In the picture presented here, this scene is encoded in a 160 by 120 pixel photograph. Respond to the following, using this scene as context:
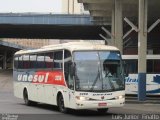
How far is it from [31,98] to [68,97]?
6.04m

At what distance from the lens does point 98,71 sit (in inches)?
824

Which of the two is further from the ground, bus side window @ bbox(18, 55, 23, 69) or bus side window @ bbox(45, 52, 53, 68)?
bus side window @ bbox(45, 52, 53, 68)

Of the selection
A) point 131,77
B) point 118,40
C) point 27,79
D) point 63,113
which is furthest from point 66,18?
point 63,113

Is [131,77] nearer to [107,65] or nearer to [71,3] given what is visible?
[107,65]

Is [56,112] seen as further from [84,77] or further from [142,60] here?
[142,60]

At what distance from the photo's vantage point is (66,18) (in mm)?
63750

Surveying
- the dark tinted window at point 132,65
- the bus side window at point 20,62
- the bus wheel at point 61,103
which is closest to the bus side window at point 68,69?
the bus wheel at point 61,103

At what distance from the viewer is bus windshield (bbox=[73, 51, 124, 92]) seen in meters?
20.8

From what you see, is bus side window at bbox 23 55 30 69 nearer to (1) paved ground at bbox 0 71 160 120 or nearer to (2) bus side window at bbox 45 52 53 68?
(1) paved ground at bbox 0 71 160 120

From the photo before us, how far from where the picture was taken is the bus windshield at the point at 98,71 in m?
20.8

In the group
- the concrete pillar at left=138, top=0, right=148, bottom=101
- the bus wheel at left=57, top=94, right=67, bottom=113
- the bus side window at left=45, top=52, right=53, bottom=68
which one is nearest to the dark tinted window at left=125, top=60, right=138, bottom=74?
the concrete pillar at left=138, top=0, right=148, bottom=101

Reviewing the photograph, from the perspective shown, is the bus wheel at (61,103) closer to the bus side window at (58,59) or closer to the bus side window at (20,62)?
the bus side window at (58,59)

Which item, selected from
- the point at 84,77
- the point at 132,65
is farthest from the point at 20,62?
the point at 132,65

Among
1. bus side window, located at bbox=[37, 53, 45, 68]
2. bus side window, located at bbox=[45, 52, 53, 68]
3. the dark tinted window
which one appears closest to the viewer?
bus side window, located at bbox=[45, 52, 53, 68]
